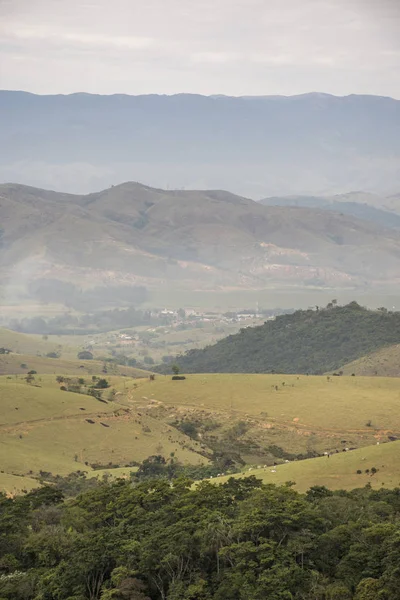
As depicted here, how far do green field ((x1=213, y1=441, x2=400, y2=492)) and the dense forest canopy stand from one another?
12671mm

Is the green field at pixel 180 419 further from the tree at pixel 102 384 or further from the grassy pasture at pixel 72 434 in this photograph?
the tree at pixel 102 384

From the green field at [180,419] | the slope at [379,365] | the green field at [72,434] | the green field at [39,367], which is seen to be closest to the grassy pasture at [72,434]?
the green field at [72,434]

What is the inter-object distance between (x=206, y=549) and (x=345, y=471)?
2737 centimetres

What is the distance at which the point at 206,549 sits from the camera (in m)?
58.2

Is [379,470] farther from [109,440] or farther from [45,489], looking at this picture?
[109,440]

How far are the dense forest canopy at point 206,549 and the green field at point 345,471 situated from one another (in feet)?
41.6

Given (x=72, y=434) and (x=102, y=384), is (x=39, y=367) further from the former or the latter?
(x=72, y=434)

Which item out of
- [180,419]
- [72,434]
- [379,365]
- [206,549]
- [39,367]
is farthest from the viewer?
[39,367]

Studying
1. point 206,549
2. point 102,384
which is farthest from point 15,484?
point 102,384

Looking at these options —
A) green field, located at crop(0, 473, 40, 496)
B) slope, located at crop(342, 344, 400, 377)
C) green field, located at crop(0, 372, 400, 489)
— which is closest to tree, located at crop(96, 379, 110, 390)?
green field, located at crop(0, 372, 400, 489)

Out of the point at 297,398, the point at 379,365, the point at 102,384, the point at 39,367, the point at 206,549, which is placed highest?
the point at 379,365

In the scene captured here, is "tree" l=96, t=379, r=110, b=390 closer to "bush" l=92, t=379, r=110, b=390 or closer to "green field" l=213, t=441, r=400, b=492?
"bush" l=92, t=379, r=110, b=390

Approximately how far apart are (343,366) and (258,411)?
188ft

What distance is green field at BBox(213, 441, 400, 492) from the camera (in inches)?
3140
